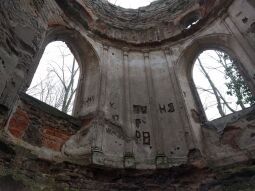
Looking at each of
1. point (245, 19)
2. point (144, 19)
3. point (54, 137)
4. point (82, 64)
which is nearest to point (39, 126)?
point (54, 137)

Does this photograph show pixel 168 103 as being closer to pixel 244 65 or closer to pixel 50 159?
pixel 244 65

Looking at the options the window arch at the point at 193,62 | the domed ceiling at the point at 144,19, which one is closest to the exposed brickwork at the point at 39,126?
the window arch at the point at 193,62

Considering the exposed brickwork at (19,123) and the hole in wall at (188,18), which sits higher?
the hole in wall at (188,18)

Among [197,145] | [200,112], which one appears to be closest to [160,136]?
[197,145]

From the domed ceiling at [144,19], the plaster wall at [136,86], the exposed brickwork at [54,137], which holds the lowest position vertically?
the exposed brickwork at [54,137]

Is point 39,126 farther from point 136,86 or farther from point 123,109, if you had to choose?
point 136,86

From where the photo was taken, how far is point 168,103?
707cm

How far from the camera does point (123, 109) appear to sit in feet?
22.6

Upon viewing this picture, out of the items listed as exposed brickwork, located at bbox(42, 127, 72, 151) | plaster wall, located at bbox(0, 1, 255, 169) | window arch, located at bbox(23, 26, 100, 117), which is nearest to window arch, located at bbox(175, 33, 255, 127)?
plaster wall, located at bbox(0, 1, 255, 169)

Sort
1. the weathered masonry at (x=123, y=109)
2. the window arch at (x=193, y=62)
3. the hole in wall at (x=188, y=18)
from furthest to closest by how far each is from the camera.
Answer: the hole in wall at (x=188, y=18) < the window arch at (x=193, y=62) < the weathered masonry at (x=123, y=109)

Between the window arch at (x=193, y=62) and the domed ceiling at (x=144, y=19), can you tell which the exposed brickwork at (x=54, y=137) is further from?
the domed ceiling at (x=144, y=19)

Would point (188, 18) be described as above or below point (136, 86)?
above

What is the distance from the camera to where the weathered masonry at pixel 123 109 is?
4.83 m

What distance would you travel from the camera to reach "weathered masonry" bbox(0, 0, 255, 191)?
4.83 metres
